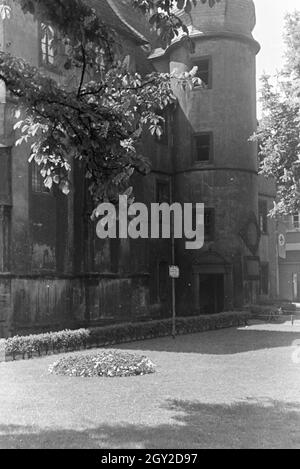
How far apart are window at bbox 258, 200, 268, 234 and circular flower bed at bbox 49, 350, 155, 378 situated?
24.0m

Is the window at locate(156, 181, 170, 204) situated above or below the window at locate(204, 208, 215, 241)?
above

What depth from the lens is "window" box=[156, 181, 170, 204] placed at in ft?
105

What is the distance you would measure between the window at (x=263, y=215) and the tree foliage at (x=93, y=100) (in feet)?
96.3

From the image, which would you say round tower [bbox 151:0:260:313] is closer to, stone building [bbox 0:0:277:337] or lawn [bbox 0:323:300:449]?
stone building [bbox 0:0:277:337]

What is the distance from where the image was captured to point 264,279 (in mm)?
37531

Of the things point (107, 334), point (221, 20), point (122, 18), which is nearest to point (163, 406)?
point (107, 334)

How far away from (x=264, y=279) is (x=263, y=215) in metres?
4.09

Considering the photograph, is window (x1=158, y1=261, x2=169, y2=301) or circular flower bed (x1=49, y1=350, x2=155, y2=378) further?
window (x1=158, y1=261, x2=169, y2=301)

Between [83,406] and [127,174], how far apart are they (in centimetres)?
430

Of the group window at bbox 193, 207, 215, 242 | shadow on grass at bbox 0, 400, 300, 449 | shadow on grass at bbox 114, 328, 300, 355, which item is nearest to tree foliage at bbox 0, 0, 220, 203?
shadow on grass at bbox 0, 400, 300, 449

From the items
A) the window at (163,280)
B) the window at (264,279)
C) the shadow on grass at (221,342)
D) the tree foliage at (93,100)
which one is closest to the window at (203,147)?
the window at (163,280)

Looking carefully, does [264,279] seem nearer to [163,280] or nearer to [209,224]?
[209,224]
